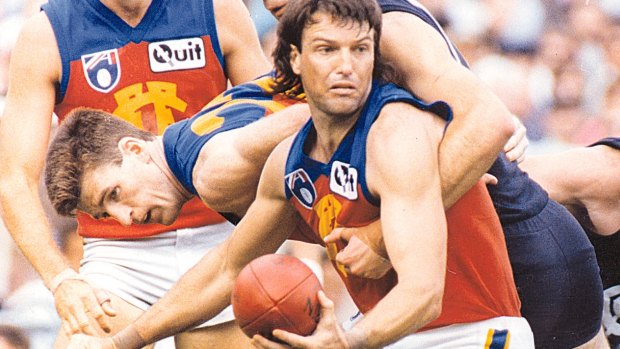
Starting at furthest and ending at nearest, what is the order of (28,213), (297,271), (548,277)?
(28,213) < (548,277) < (297,271)

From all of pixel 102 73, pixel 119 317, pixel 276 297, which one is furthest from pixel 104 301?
pixel 276 297

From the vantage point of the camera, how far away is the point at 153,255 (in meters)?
6.19

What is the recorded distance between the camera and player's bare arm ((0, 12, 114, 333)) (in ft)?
19.2

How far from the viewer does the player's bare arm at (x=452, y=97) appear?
4.16 m

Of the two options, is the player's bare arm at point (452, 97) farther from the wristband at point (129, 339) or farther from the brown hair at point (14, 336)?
the brown hair at point (14, 336)

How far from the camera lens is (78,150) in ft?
18.7

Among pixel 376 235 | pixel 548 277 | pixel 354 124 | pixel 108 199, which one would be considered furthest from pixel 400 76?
pixel 108 199

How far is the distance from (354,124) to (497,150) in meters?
0.49

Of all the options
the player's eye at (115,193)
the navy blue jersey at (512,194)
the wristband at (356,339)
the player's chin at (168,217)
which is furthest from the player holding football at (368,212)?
the player's eye at (115,193)

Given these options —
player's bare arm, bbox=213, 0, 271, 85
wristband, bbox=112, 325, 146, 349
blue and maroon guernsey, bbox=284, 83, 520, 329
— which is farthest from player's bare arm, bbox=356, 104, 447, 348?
player's bare arm, bbox=213, 0, 271, 85

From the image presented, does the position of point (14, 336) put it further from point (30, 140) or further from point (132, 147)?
point (132, 147)

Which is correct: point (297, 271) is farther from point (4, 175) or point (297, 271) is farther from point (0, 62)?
point (0, 62)

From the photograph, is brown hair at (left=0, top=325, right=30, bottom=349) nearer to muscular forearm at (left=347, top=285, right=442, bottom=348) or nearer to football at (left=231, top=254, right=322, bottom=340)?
football at (left=231, top=254, right=322, bottom=340)

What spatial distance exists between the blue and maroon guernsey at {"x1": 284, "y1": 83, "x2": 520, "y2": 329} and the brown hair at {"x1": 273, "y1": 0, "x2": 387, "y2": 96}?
0.20 metres
